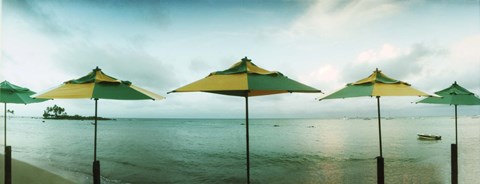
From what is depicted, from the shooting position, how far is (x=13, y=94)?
26.5 ft

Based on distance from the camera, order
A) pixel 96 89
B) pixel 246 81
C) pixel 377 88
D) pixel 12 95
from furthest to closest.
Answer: pixel 12 95
pixel 377 88
pixel 96 89
pixel 246 81

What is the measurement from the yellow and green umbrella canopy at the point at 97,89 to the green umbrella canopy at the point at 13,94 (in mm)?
3417

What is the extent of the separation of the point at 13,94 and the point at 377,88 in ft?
29.1

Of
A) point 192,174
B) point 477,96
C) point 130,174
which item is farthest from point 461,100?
point 130,174

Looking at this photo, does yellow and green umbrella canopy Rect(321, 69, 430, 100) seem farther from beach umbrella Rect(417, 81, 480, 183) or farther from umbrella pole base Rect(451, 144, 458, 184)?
umbrella pole base Rect(451, 144, 458, 184)

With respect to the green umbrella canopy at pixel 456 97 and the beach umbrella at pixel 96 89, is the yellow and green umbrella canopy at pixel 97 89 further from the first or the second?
the green umbrella canopy at pixel 456 97

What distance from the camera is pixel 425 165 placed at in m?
19.9

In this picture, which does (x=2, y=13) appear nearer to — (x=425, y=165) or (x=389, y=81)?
(x=389, y=81)

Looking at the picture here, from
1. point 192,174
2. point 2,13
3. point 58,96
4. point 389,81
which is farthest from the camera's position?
point 192,174

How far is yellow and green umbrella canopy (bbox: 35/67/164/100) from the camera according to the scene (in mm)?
4891

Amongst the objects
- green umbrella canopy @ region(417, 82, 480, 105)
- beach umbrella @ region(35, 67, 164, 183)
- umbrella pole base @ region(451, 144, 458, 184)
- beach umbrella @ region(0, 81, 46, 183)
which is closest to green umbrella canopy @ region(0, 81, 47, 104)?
beach umbrella @ region(0, 81, 46, 183)

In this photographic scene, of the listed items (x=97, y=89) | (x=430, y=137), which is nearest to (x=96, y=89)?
(x=97, y=89)

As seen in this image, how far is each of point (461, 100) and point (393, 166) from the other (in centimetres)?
1171

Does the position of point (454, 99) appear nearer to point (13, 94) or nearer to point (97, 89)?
point (97, 89)
